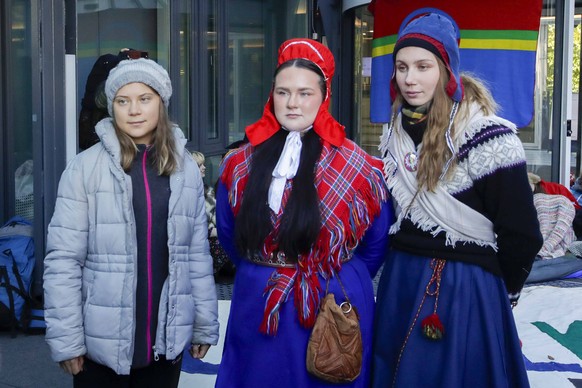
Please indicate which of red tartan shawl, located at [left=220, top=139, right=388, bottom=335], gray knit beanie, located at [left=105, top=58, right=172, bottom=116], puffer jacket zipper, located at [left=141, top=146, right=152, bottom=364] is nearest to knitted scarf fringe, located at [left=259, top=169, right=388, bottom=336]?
red tartan shawl, located at [left=220, top=139, right=388, bottom=335]

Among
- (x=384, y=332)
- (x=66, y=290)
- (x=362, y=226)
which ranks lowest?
(x=384, y=332)

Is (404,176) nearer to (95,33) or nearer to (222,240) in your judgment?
(222,240)

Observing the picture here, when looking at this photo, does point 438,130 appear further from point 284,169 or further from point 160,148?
point 160,148

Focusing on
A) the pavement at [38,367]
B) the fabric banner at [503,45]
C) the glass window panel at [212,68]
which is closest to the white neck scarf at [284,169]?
the pavement at [38,367]

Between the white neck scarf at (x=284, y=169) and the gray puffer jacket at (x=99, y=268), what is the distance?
345mm

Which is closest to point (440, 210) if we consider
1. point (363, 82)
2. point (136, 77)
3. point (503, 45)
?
point (136, 77)

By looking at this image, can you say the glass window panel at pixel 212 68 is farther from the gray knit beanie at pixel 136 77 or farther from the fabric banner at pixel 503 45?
the gray knit beanie at pixel 136 77

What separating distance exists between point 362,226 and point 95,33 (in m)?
4.00

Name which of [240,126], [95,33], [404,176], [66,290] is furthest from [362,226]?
[240,126]

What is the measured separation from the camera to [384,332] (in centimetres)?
292

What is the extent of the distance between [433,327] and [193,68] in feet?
15.3

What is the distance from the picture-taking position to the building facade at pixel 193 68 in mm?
5082

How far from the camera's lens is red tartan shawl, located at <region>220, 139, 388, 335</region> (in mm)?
2684

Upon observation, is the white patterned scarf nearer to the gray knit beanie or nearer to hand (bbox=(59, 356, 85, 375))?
the gray knit beanie
